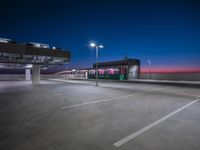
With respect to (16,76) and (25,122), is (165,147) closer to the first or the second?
(25,122)

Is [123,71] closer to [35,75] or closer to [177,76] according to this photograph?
[177,76]

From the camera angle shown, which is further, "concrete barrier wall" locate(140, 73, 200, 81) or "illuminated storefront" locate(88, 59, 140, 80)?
"illuminated storefront" locate(88, 59, 140, 80)

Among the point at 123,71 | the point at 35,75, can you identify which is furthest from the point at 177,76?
the point at 35,75

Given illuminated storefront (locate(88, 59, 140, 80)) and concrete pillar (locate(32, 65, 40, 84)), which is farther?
illuminated storefront (locate(88, 59, 140, 80))

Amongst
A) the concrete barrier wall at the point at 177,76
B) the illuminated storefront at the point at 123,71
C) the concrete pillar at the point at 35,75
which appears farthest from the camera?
the illuminated storefront at the point at 123,71

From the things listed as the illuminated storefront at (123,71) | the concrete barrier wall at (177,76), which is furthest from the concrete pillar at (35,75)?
the concrete barrier wall at (177,76)

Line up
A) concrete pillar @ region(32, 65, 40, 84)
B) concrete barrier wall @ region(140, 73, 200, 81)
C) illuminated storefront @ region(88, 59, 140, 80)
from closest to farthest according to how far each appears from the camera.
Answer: concrete pillar @ region(32, 65, 40, 84) → concrete barrier wall @ region(140, 73, 200, 81) → illuminated storefront @ region(88, 59, 140, 80)

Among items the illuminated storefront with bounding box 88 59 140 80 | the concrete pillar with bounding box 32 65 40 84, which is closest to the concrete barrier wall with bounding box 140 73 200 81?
the illuminated storefront with bounding box 88 59 140 80

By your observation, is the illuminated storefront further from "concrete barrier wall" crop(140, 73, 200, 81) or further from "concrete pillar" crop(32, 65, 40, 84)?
"concrete pillar" crop(32, 65, 40, 84)

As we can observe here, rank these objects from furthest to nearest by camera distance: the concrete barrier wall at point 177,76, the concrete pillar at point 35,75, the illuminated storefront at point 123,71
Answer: the illuminated storefront at point 123,71 → the concrete barrier wall at point 177,76 → the concrete pillar at point 35,75

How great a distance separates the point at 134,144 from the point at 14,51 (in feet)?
49.1

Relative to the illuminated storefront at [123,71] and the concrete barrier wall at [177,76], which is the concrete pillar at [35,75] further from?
the concrete barrier wall at [177,76]

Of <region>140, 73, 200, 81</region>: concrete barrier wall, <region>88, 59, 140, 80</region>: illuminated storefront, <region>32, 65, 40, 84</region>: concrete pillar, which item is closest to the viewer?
<region>32, 65, 40, 84</region>: concrete pillar

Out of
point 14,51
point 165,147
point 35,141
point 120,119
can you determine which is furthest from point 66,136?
point 14,51
